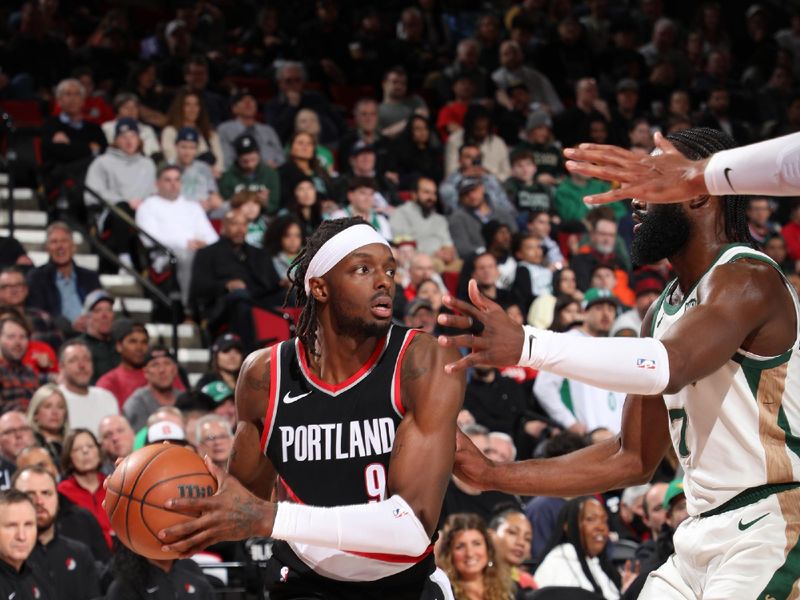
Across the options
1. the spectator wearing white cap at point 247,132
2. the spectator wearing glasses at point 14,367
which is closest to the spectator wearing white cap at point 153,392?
the spectator wearing glasses at point 14,367

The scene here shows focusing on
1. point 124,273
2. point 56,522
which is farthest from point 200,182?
point 56,522

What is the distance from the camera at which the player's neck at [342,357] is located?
4.38 metres

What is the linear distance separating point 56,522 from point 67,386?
6.16 feet

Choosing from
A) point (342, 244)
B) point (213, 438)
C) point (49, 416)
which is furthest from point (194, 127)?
point (342, 244)

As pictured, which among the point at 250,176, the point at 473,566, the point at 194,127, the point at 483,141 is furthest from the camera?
the point at 483,141

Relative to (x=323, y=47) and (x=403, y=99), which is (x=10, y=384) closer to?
(x=403, y=99)

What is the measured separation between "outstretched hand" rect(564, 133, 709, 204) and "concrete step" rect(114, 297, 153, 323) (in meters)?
8.41

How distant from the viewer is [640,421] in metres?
4.56

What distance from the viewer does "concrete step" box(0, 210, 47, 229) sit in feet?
39.5

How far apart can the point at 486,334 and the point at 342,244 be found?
0.89m

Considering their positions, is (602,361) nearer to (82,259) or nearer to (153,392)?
(153,392)

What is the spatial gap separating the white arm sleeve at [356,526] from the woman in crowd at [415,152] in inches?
406

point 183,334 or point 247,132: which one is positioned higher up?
point 247,132

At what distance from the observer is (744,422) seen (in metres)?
4.02
